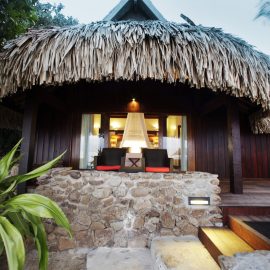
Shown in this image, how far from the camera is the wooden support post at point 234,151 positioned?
3.07m

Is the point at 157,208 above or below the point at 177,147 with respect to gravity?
below

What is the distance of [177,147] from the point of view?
15.8 feet

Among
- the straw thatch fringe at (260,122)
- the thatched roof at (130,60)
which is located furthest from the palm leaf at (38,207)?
the straw thatch fringe at (260,122)

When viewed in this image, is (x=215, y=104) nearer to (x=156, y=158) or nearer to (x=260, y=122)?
(x=260, y=122)

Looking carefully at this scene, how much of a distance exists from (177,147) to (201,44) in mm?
2562

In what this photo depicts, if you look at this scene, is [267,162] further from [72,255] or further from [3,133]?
[3,133]

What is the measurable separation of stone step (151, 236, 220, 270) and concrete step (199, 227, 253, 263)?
2.8 inches

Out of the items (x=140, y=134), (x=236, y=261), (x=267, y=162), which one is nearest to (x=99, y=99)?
(x=140, y=134)

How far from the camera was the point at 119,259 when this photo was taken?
211cm

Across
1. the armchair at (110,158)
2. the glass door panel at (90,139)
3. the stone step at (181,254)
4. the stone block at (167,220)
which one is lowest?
the stone step at (181,254)

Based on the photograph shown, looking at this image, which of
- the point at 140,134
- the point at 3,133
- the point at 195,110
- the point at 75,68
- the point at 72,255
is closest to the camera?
the point at 72,255

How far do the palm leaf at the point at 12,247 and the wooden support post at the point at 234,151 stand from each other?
9.44 feet

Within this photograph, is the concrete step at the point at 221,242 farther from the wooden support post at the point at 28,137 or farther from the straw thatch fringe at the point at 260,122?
the straw thatch fringe at the point at 260,122

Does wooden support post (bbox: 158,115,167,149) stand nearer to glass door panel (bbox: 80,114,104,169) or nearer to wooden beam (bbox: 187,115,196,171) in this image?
wooden beam (bbox: 187,115,196,171)
